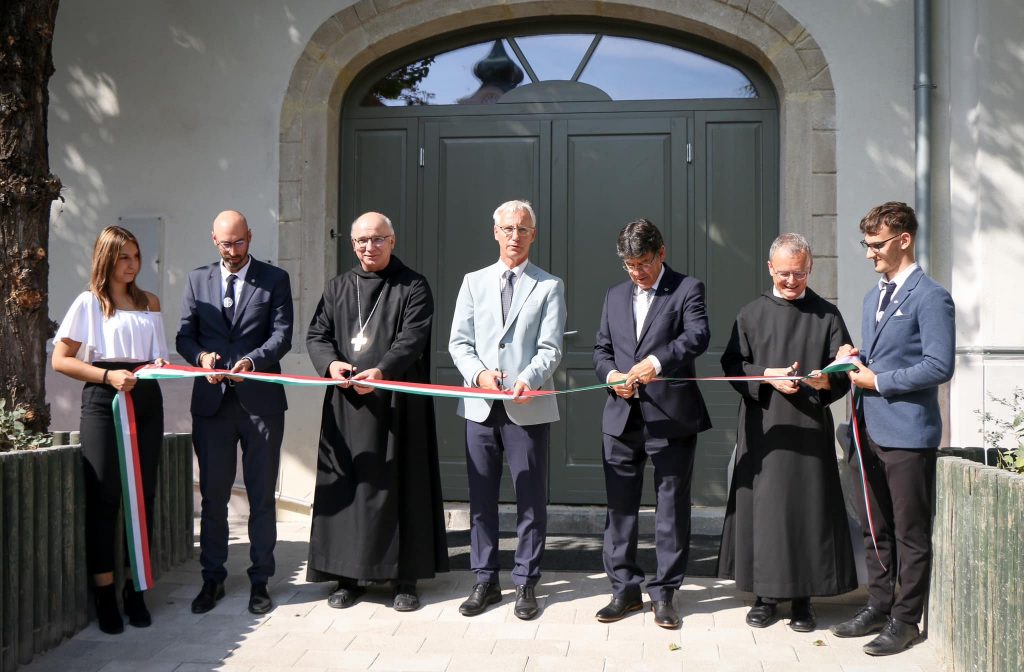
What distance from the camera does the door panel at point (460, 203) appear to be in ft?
24.9

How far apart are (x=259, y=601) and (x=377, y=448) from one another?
944 millimetres

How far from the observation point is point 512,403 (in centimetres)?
488

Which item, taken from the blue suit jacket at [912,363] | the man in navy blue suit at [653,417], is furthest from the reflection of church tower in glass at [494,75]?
the blue suit jacket at [912,363]

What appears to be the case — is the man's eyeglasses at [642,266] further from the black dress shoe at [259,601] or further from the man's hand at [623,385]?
the black dress shoe at [259,601]

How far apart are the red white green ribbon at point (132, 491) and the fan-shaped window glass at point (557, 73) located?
13.0ft

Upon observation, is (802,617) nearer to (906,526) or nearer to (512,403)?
(906,526)

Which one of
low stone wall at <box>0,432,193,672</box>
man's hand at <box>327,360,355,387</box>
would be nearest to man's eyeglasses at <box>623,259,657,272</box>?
man's hand at <box>327,360,355,387</box>

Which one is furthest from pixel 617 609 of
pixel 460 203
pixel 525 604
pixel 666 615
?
pixel 460 203

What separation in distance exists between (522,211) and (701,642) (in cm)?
215

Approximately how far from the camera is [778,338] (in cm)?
470

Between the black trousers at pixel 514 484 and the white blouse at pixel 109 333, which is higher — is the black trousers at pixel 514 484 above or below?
below

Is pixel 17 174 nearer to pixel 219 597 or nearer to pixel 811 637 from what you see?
pixel 219 597

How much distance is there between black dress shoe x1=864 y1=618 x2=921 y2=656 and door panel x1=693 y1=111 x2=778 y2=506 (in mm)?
2995

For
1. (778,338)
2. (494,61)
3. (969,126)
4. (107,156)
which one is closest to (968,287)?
(969,126)
